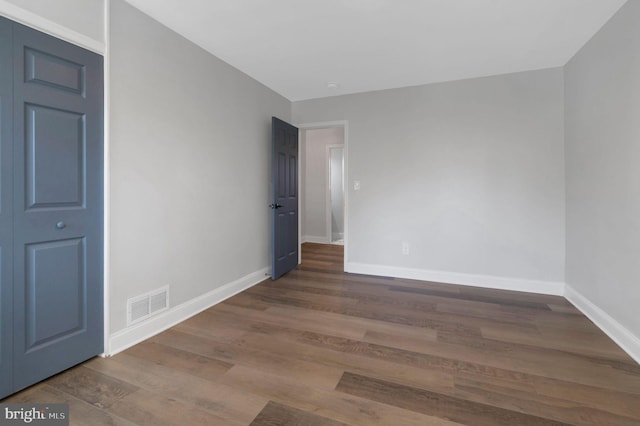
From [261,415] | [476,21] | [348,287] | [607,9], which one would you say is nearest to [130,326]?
[261,415]

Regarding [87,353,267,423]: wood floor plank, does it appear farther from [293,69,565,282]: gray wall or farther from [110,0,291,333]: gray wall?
[293,69,565,282]: gray wall

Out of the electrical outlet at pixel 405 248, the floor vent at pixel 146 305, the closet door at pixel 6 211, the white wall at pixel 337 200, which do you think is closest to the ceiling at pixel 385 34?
the closet door at pixel 6 211

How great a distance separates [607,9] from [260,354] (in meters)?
3.59

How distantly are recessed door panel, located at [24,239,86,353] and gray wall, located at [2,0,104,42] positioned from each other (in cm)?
132

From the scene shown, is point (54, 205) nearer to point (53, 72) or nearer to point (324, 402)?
point (53, 72)

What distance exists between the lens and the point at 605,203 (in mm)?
2357

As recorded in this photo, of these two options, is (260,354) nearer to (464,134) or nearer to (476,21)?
(476,21)

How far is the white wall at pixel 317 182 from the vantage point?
6.50 meters

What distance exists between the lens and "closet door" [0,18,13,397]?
4.90 ft

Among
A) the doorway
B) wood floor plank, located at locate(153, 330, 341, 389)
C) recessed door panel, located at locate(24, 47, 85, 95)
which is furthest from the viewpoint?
the doorway

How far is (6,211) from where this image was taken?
4.99 ft

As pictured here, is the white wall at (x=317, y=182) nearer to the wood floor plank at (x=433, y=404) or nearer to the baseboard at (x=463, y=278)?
the baseboard at (x=463, y=278)

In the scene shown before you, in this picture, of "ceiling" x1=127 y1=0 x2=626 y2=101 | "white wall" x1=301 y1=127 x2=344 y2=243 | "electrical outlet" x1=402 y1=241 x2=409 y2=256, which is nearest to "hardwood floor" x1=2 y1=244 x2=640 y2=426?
"electrical outlet" x1=402 y1=241 x2=409 y2=256

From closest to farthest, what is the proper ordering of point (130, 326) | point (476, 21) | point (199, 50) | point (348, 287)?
point (130, 326), point (476, 21), point (199, 50), point (348, 287)
